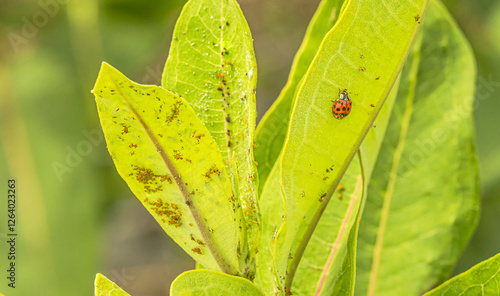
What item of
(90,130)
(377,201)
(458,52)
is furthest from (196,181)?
(90,130)

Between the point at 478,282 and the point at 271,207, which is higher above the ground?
the point at 271,207

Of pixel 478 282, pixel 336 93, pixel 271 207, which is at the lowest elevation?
pixel 478 282

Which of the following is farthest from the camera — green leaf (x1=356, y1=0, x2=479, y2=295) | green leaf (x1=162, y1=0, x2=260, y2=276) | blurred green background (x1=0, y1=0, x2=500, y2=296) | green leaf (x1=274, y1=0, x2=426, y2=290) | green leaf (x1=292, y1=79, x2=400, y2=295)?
blurred green background (x1=0, y1=0, x2=500, y2=296)

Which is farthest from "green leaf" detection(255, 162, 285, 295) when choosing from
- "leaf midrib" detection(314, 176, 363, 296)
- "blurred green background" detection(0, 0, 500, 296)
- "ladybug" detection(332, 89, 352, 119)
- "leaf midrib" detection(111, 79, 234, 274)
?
"blurred green background" detection(0, 0, 500, 296)

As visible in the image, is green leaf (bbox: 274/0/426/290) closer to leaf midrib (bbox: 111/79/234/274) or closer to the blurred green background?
leaf midrib (bbox: 111/79/234/274)

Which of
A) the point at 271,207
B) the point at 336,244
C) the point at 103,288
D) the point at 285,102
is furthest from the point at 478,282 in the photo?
the point at 103,288

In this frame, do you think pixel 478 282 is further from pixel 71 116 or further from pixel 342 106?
pixel 71 116

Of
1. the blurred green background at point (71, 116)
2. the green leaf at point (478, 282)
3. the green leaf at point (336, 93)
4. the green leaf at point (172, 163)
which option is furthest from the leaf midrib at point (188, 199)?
the blurred green background at point (71, 116)
